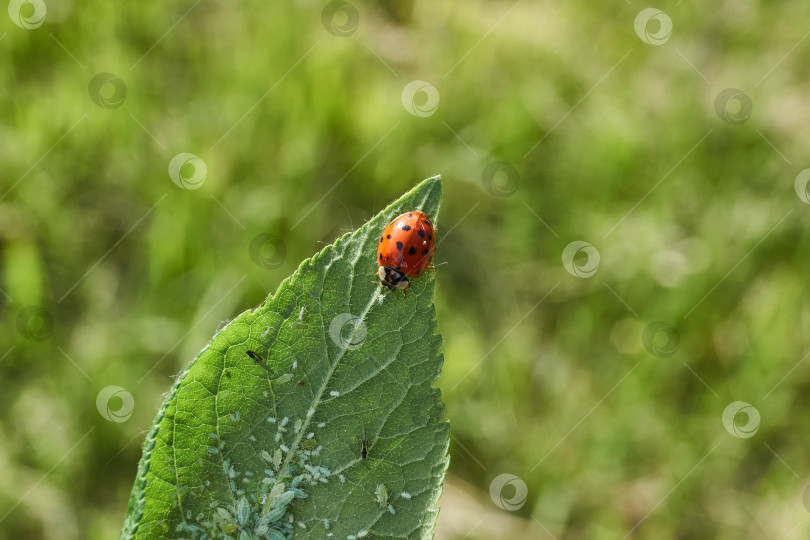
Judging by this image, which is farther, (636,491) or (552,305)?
(552,305)

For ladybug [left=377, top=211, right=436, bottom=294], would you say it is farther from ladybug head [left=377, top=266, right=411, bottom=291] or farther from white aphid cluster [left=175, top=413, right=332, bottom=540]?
white aphid cluster [left=175, top=413, right=332, bottom=540]

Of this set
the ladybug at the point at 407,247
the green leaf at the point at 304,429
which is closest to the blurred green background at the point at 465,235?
the ladybug at the point at 407,247

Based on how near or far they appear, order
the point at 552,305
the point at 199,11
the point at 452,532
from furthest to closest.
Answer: the point at 199,11
the point at 552,305
the point at 452,532

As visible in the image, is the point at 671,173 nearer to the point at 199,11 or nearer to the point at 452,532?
the point at 452,532

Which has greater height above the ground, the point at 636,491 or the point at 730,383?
the point at 730,383

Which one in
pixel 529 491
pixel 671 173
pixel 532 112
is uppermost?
pixel 671 173

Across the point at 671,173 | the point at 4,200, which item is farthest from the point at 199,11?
the point at 671,173

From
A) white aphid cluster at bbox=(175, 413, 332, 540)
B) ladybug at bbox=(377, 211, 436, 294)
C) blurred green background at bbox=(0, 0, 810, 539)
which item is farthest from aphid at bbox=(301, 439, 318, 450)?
blurred green background at bbox=(0, 0, 810, 539)
